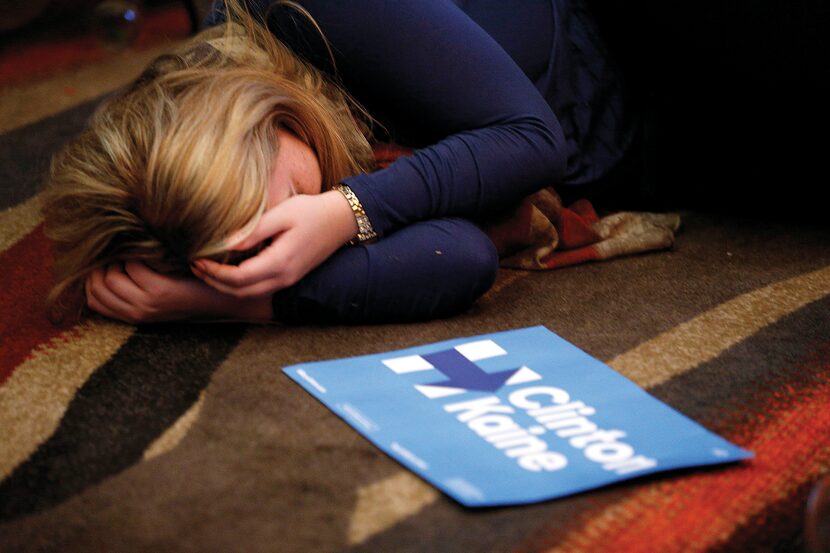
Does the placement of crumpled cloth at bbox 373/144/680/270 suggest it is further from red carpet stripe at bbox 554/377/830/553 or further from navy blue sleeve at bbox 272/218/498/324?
red carpet stripe at bbox 554/377/830/553

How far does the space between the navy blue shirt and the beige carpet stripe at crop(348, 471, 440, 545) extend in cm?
27

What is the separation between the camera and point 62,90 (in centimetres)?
170

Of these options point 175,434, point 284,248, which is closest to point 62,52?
point 284,248

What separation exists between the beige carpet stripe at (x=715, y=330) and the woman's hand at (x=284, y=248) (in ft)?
0.94

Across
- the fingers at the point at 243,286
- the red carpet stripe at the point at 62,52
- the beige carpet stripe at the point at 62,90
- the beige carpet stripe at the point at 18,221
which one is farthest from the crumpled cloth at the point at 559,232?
the red carpet stripe at the point at 62,52

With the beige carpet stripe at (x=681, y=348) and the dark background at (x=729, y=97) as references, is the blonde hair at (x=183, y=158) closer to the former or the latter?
the beige carpet stripe at (x=681, y=348)

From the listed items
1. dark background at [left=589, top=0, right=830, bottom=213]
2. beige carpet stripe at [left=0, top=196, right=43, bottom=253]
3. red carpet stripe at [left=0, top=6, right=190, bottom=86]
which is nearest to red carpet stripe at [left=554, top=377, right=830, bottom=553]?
dark background at [left=589, top=0, right=830, bottom=213]

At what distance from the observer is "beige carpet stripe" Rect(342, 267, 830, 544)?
57cm

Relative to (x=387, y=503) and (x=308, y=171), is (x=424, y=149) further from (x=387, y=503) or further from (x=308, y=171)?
(x=387, y=503)

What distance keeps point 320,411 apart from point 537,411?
0.17 m

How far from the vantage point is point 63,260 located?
2.78 ft

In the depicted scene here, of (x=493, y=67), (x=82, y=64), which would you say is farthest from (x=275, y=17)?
(x=82, y=64)

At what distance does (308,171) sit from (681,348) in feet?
1.30

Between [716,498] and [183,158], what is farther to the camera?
[183,158]
